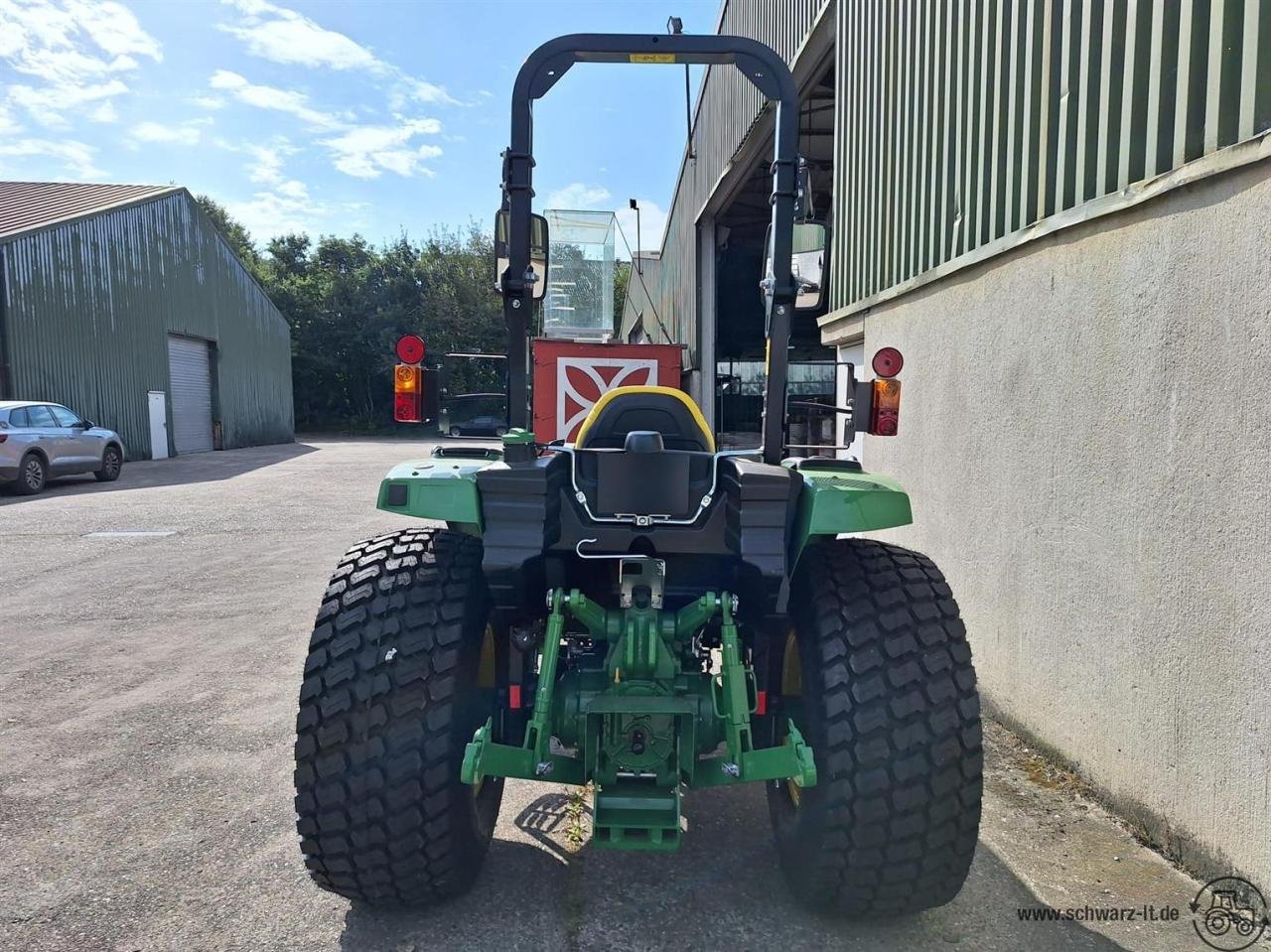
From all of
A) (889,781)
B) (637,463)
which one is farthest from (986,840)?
(637,463)

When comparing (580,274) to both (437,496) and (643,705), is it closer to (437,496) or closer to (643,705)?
(437,496)

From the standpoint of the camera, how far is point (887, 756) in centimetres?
→ 228

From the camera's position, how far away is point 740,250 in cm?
1518

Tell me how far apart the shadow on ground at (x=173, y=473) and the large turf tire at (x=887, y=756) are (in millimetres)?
13380

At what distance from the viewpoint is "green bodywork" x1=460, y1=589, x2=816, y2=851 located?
2291 millimetres

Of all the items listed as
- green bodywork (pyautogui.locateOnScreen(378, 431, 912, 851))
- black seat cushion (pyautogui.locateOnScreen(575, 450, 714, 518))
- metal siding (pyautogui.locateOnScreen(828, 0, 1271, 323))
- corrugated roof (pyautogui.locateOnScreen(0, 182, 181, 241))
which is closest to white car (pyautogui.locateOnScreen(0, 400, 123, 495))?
Result: corrugated roof (pyautogui.locateOnScreen(0, 182, 181, 241))

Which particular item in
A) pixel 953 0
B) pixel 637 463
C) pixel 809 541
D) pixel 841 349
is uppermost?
pixel 953 0

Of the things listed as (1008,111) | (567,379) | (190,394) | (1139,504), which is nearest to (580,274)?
(567,379)

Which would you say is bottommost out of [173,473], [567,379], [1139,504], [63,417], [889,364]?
[173,473]

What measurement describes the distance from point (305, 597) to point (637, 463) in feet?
16.4

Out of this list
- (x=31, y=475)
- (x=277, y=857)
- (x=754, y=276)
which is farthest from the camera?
(x=754, y=276)

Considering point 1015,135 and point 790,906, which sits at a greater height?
point 1015,135

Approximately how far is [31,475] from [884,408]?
14.5 m

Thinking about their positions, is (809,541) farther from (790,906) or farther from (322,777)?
(322,777)
